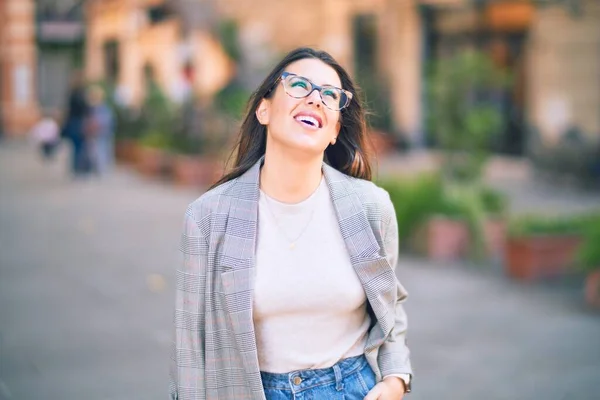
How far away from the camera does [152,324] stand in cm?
749

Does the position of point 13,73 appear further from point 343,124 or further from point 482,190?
point 343,124

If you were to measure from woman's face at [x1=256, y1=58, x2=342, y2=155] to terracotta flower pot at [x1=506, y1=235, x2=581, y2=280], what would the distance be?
20.9 ft

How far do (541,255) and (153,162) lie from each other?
11436 millimetres

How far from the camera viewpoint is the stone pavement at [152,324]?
19.8 ft

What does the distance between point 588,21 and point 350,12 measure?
9.50 metres

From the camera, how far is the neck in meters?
2.86

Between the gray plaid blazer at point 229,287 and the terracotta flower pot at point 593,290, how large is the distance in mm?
5551

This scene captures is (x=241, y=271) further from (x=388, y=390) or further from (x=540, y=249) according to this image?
(x=540, y=249)

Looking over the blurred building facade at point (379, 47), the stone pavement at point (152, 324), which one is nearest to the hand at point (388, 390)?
the stone pavement at point (152, 324)

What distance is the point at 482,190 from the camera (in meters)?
11.3

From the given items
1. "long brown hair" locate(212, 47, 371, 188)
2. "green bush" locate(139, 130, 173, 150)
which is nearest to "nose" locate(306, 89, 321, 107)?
"long brown hair" locate(212, 47, 371, 188)

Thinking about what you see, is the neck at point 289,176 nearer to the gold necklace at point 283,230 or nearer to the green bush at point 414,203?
the gold necklace at point 283,230

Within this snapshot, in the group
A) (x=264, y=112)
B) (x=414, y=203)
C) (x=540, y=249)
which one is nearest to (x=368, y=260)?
(x=264, y=112)

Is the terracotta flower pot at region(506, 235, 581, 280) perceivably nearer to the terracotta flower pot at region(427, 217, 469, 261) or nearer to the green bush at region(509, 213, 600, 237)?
the green bush at region(509, 213, 600, 237)
